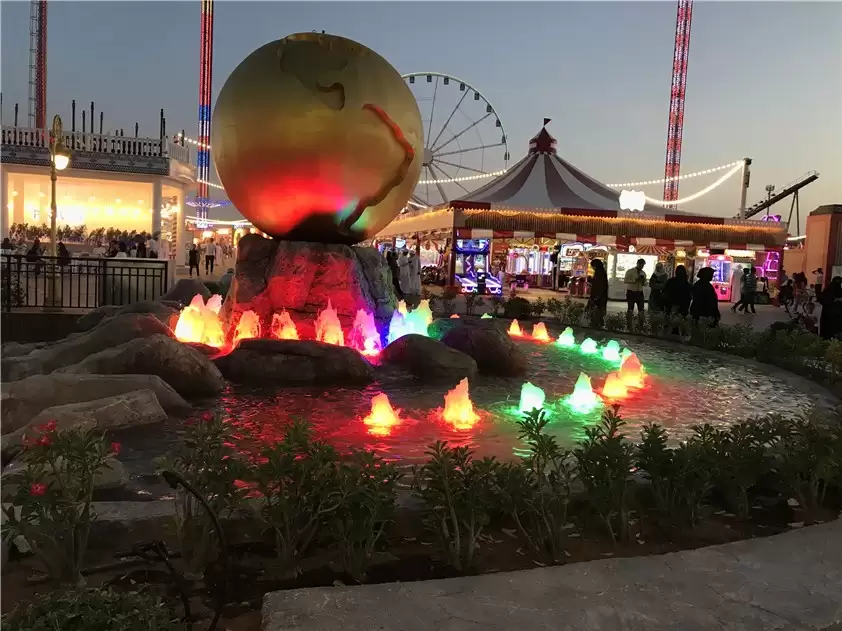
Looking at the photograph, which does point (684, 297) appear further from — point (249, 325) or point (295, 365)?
point (295, 365)

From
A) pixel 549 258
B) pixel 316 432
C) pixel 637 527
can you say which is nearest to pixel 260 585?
pixel 637 527

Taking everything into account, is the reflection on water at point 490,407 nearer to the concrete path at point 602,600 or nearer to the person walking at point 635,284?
the concrete path at point 602,600

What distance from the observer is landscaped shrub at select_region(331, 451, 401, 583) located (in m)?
3.13

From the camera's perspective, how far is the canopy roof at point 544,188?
23969 mm

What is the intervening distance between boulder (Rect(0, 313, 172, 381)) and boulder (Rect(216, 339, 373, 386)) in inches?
41.1

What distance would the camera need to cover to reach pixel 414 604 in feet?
8.75

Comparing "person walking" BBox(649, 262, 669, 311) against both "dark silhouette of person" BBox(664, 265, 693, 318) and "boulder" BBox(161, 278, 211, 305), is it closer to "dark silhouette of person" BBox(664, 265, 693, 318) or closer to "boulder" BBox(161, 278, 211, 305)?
"dark silhouette of person" BBox(664, 265, 693, 318)

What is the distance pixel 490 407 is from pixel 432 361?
1342 mm

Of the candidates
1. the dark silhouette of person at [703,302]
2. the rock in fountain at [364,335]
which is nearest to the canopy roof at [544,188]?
the dark silhouette of person at [703,302]

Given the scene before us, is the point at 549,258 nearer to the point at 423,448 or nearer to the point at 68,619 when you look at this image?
the point at 423,448

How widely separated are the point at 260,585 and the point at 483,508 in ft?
3.89

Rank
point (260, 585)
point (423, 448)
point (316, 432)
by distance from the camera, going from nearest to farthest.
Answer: point (260, 585)
point (423, 448)
point (316, 432)

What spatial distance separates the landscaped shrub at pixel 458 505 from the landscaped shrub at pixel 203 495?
100 cm

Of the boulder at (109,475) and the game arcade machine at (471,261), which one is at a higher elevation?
the game arcade machine at (471,261)
